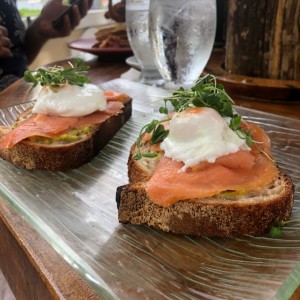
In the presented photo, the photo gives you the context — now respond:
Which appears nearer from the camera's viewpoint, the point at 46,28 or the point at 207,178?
the point at 207,178

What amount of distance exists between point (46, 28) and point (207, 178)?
2982 millimetres

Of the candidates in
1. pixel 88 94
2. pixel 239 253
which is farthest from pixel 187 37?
pixel 239 253

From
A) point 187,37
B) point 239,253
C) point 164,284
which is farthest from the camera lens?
point 187,37

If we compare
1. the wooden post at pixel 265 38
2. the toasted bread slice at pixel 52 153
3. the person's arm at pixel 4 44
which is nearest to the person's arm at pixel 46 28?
the person's arm at pixel 4 44

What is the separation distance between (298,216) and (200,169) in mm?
275

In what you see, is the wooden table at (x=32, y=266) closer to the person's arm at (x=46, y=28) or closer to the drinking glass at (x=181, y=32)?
the drinking glass at (x=181, y=32)

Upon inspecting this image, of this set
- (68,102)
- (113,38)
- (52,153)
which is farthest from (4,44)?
(52,153)

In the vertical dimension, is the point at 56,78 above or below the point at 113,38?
above

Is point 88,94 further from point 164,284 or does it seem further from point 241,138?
point 164,284

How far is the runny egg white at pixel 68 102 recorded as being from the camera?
1461 mm

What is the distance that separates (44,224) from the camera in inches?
39.5

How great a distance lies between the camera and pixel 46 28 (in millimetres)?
3561

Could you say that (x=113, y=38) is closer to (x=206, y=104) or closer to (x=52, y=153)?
(x=52, y=153)

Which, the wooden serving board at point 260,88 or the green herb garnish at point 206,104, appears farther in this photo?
the wooden serving board at point 260,88
